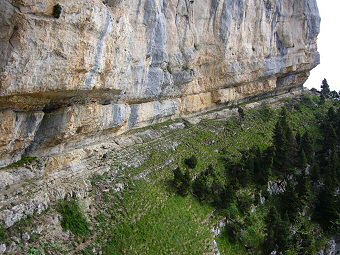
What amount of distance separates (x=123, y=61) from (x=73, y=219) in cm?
1295

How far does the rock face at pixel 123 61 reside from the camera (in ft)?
69.3

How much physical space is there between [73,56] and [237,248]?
2120 cm

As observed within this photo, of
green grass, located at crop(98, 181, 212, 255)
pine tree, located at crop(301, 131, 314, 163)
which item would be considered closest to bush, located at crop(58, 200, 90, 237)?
green grass, located at crop(98, 181, 212, 255)

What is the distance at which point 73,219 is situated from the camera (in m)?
24.9

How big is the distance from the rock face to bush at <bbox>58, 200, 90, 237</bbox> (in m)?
4.55

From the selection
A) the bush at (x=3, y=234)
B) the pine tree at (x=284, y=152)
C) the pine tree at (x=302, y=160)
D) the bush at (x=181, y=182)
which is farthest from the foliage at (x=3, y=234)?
the pine tree at (x=302, y=160)

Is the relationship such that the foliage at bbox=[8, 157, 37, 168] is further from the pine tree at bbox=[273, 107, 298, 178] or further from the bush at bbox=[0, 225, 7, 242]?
the pine tree at bbox=[273, 107, 298, 178]

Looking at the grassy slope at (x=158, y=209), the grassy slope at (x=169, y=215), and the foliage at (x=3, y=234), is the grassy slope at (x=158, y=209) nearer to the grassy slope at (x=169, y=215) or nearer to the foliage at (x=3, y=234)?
the grassy slope at (x=169, y=215)

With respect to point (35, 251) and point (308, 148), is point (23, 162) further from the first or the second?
point (308, 148)

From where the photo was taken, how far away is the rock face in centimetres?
2111

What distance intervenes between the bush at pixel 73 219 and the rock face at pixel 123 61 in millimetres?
4552

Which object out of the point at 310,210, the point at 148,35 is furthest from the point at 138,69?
the point at 310,210

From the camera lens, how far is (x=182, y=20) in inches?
1636

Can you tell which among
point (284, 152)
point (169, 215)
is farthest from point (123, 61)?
point (284, 152)
